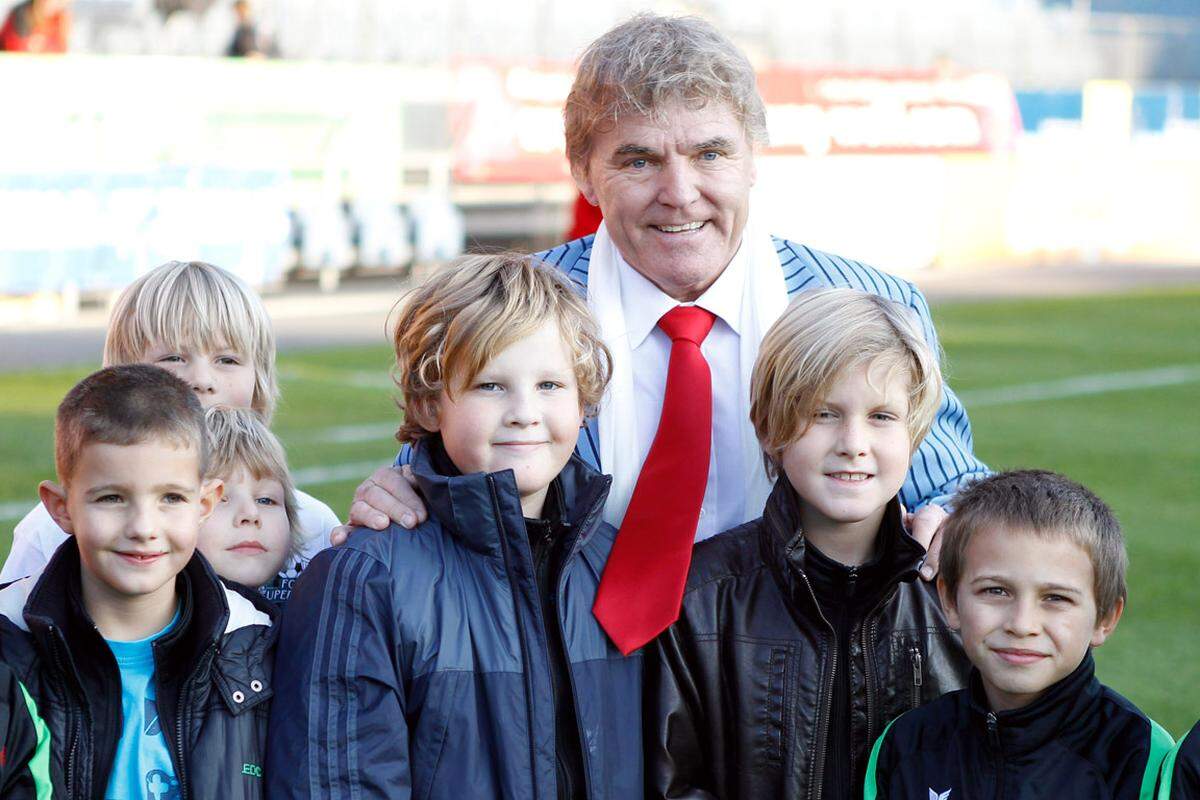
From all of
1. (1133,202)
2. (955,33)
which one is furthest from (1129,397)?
(955,33)

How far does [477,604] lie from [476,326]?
48 centimetres

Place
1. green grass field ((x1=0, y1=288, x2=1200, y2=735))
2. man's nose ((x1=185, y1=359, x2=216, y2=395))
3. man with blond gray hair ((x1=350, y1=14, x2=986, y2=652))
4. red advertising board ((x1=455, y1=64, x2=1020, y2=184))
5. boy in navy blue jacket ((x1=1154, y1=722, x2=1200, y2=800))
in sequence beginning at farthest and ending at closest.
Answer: red advertising board ((x1=455, y1=64, x2=1020, y2=184)) → green grass field ((x1=0, y1=288, x2=1200, y2=735)) → man's nose ((x1=185, y1=359, x2=216, y2=395)) → man with blond gray hair ((x1=350, y1=14, x2=986, y2=652)) → boy in navy blue jacket ((x1=1154, y1=722, x2=1200, y2=800))

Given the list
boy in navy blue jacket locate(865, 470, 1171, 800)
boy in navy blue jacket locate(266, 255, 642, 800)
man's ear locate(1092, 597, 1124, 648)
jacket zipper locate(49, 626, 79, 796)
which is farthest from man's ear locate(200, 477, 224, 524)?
man's ear locate(1092, 597, 1124, 648)

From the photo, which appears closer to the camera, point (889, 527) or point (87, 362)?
point (889, 527)

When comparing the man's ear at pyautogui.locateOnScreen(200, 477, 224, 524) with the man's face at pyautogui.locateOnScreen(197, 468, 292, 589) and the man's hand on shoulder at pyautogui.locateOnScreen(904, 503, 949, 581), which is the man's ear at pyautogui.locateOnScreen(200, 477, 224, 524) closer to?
the man's face at pyautogui.locateOnScreen(197, 468, 292, 589)

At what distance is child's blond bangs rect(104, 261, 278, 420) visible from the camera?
3.62m

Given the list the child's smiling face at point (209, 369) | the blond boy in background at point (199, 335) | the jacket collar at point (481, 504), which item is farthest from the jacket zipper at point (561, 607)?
the child's smiling face at point (209, 369)

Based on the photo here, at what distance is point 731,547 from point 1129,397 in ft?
30.5

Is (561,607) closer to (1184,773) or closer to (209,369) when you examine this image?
(1184,773)

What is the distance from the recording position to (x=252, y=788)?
2602mm

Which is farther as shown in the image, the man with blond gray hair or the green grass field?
the green grass field

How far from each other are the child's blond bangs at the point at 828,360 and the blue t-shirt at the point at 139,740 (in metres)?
1.14

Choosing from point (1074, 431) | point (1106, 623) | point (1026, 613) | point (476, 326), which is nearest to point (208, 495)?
point (476, 326)

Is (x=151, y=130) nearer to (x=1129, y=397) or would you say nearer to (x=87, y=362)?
(x=87, y=362)
